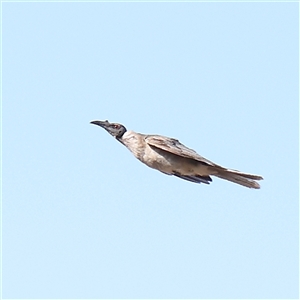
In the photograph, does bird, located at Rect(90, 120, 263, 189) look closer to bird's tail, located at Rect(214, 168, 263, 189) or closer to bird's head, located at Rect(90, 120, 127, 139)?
bird's tail, located at Rect(214, 168, 263, 189)

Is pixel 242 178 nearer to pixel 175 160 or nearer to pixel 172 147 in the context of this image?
pixel 175 160

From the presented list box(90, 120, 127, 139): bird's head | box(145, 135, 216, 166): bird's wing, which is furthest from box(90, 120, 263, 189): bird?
box(90, 120, 127, 139): bird's head

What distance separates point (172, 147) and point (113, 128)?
5.04 feet

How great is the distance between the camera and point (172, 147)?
544 inches

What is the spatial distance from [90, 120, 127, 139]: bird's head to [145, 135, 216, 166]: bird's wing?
0.69 metres

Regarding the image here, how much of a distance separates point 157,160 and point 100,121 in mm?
1690

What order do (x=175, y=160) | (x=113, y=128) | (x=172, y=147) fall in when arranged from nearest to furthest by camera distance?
(x=172, y=147) → (x=175, y=160) → (x=113, y=128)

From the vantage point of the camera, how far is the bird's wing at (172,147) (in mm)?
13719

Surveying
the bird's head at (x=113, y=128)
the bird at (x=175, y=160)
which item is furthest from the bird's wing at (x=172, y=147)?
the bird's head at (x=113, y=128)

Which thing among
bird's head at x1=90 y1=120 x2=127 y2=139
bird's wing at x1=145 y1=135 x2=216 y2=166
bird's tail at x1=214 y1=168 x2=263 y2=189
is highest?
bird's head at x1=90 y1=120 x2=127 y2=139

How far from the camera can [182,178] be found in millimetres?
14547

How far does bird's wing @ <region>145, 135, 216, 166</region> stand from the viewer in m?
13.7

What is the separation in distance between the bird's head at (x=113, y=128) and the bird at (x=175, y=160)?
385 millimetres

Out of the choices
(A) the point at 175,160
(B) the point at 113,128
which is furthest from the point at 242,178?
(B) the point at 113,128
